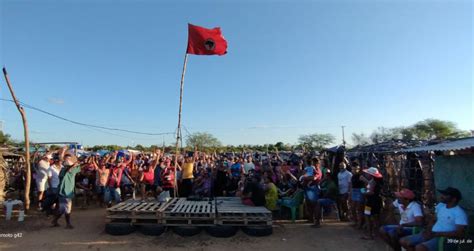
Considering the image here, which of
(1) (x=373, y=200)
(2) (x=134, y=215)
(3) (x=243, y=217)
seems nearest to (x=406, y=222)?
(1) (x=373, y=200)

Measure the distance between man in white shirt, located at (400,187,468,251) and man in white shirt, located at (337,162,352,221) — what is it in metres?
3.76

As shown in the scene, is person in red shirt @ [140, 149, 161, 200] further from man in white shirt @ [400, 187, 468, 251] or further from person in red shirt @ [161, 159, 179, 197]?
man in white shirt @ [400, 187, 468, 251]

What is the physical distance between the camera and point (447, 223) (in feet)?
15.0

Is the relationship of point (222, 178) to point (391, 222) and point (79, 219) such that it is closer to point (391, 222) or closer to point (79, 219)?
point (79, 219)

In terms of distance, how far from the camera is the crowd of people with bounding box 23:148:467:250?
5.00 m

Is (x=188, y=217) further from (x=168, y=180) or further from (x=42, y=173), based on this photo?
(x=42, y=173)

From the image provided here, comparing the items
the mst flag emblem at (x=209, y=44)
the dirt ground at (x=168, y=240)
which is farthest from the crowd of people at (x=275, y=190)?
the mst flag emblem at (x=209, y=44)

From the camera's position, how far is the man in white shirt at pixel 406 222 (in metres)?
5.34

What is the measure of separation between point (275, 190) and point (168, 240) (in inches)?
137

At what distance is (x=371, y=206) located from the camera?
685cm

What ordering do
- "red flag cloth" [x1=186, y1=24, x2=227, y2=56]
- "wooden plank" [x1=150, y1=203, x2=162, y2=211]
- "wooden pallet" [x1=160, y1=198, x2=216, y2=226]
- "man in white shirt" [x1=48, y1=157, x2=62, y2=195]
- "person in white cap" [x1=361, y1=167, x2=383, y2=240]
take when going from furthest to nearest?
"red flag cloth" [x1=186, y1=24, x2=227, y2=56] < "man in white shirt" [x1=48, y1=157, x2=62, y2=195] < "wooden plank" [x1=150, y1=203, x2=162, y2=211] < "wooden pallet" [x1=160, y1=198, x2=216, y2=226] < "person in white cap" [x1=361, y1=167, x2=383, y2=240]

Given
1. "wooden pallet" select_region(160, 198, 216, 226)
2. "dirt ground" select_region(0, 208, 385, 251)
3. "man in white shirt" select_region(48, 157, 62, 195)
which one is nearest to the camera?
"dirt ground" select_region(0, 208, 385, 251)

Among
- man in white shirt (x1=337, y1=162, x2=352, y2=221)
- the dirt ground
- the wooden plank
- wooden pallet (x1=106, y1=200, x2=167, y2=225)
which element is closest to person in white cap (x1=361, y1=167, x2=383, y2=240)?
the dirt ground

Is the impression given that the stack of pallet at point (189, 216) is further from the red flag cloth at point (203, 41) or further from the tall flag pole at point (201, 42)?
the red flag cloth at point (203, 41)
